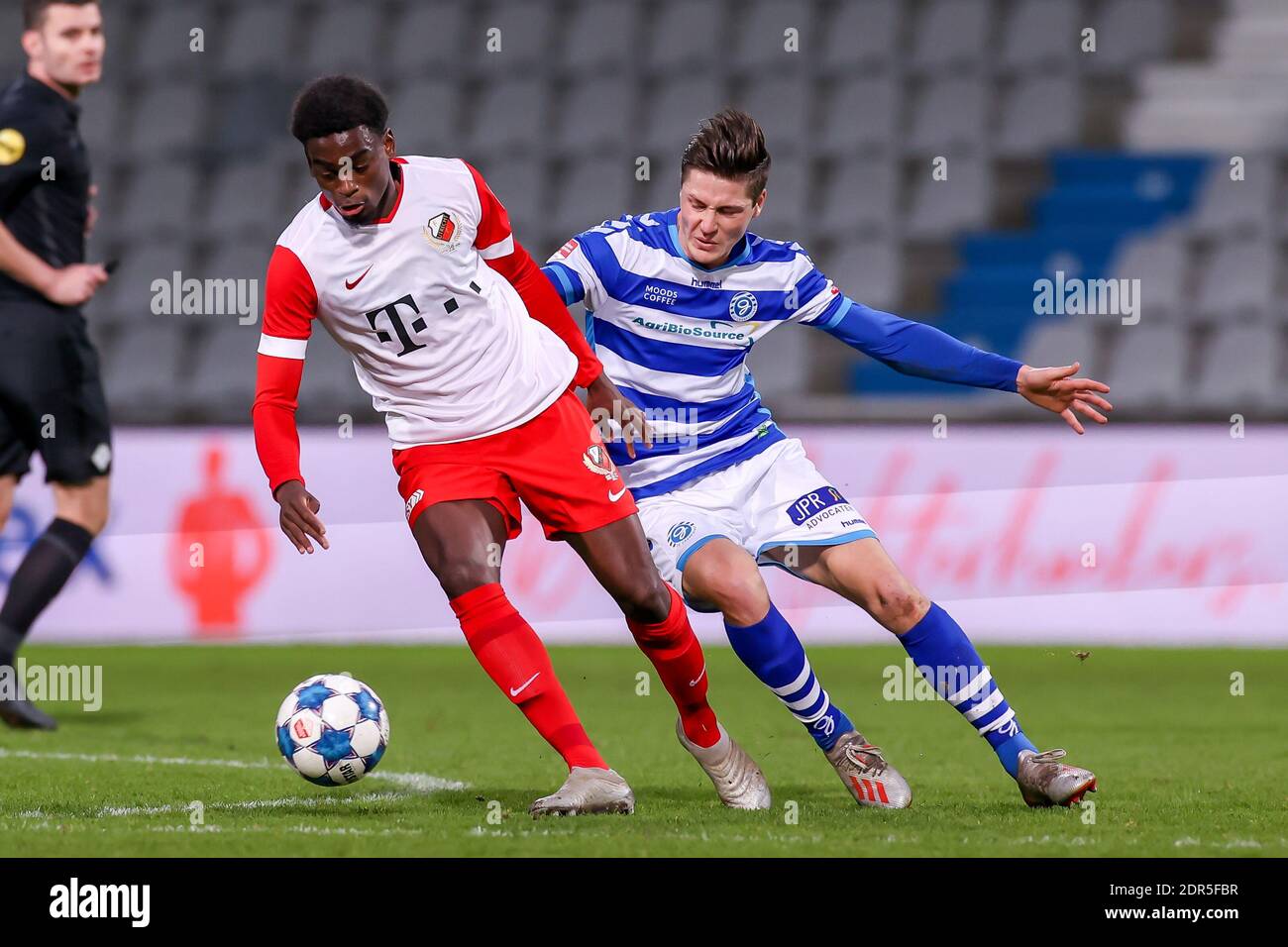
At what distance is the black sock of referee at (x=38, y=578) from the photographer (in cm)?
688

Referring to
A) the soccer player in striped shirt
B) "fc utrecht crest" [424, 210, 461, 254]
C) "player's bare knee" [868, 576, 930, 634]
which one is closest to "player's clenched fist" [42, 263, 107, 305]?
the soccer player in striped shirt

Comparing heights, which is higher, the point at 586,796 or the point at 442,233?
the point at 442,233

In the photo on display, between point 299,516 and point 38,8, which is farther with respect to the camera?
point 38,8

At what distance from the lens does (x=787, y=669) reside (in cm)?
486

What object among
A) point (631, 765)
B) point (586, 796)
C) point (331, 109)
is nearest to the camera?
point (331, 109)

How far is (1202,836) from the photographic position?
416cm

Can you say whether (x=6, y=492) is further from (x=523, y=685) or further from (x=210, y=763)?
(x=523, y=685)

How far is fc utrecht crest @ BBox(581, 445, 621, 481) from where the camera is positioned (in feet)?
15.6

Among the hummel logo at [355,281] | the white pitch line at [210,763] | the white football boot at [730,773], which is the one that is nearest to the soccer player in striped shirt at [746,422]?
the white football boot at [730,773]

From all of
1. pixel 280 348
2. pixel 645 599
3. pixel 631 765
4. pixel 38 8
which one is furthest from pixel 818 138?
pixel 280 348

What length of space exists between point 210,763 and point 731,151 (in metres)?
2.66

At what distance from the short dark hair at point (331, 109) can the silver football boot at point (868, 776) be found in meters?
2.11

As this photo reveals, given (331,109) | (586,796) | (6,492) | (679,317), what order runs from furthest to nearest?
(6,492) < (679,317) < (586,796) < (331,109)

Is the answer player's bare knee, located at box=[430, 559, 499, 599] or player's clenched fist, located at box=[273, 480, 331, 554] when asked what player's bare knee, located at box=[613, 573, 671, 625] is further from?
player's clenched fist, located at box=[273, 480, 331, 554]
